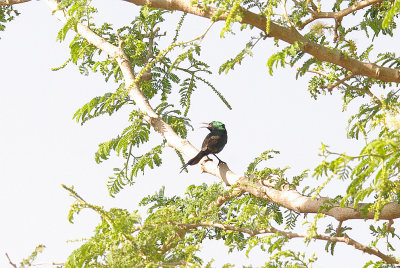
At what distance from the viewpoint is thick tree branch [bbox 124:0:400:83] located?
4.80 meters

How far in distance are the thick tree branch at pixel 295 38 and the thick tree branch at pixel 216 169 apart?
0.07 m

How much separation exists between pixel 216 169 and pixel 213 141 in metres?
0.76

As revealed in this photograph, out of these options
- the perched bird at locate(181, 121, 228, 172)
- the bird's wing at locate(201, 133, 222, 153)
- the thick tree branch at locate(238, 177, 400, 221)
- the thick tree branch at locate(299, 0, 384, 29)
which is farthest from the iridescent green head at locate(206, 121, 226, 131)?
the thick tree branch at locate(299, 0, 384, 29)

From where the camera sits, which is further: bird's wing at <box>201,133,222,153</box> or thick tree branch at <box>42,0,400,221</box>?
bird's wing at <box>201,133,222,153</box>

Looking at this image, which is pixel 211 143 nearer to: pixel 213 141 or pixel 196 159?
pixel 213 141

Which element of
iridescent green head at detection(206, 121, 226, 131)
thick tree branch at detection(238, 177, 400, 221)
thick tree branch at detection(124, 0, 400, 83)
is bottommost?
thick tree branch at detection(238, 177, 400, 221)

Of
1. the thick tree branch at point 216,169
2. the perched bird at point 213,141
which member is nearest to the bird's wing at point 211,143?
the perched bird at point 213,141

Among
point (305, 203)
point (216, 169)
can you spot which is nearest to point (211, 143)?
point (216, 169)

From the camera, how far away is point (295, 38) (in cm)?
493

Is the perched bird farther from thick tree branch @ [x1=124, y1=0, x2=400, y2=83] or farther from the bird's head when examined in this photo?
thick tree branch @ [x1=124, y1=0, x2=400, y2=83]

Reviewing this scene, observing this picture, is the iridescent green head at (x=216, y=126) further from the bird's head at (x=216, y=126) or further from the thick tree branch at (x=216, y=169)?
the thick tree branch at (x=216, y=169)

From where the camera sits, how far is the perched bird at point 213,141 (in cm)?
608

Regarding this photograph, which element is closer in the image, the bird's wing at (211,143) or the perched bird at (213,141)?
the perched bird at (213,141)

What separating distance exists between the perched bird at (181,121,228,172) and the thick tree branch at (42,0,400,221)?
11cm
